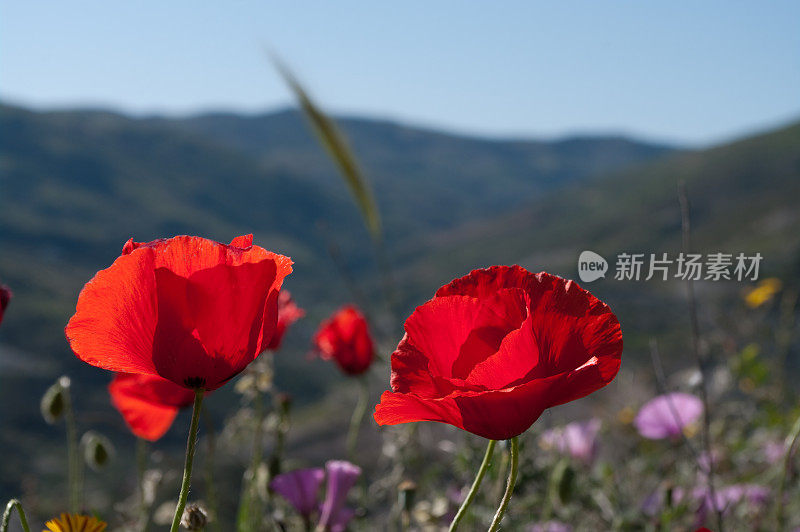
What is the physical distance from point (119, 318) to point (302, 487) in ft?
2.07

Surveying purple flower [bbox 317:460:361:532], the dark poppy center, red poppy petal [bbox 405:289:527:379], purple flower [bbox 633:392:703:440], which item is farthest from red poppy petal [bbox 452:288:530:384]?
purple flower [bbox 633:392:703:440]

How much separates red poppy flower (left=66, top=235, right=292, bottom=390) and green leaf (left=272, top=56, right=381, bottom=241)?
13cm

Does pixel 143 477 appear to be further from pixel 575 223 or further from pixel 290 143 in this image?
pixel 290 143

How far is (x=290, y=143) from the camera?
140 meters

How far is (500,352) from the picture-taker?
2.61ft

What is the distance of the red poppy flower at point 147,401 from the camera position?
1348mm

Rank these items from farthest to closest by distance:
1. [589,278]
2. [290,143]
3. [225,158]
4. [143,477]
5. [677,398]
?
[290,143] < [225,158] < [677,398] < [589,278] < [143,477]

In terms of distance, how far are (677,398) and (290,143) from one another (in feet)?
463

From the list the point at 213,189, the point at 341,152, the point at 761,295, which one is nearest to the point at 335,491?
the point at 341,152

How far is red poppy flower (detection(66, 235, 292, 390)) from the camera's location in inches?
32.0

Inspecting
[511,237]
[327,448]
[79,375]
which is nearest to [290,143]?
[511,237]

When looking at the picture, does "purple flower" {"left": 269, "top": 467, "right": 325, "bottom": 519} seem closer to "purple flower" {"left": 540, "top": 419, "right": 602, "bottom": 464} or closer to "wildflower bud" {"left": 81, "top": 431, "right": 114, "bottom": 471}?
"wildflower bud" {"left": 81, "top": 431, "right": 114, "bottom": 471}

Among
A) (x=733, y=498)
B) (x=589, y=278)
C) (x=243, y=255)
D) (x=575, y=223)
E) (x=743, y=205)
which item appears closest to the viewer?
(x=243, y=255)

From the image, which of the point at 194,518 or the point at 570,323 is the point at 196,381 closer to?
the point at 194,518
